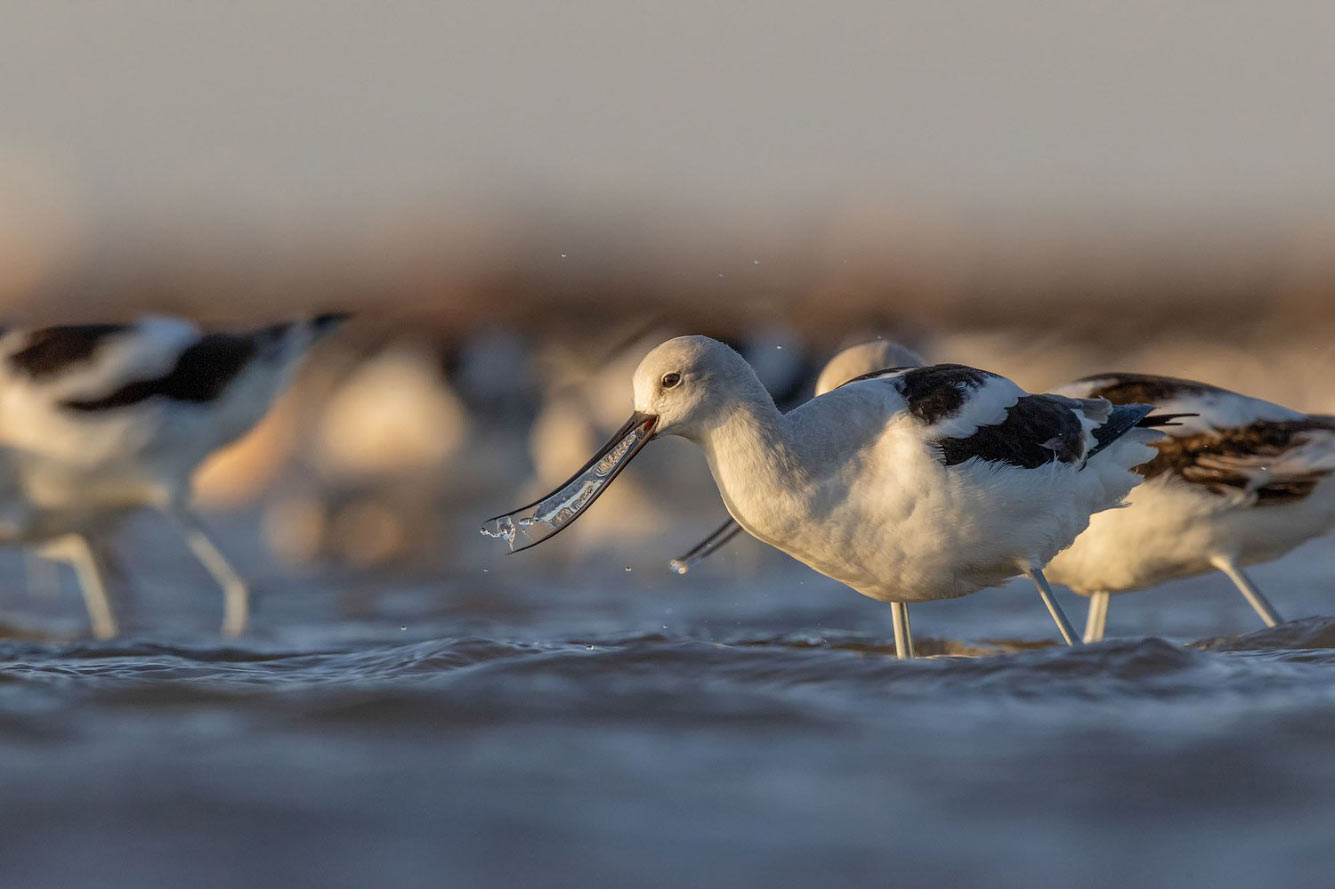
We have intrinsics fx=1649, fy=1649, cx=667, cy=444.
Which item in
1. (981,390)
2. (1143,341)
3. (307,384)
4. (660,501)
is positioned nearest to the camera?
(981,390)

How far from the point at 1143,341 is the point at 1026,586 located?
15.8 metres

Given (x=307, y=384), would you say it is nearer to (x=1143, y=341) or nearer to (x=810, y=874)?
(x=1143, y=341)

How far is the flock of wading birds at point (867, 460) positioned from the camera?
4641mm

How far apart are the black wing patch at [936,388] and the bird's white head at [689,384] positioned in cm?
50

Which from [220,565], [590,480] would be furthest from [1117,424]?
[220,565]

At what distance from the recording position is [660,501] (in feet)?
40.4

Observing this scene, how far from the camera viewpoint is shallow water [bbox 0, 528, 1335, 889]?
124 inches

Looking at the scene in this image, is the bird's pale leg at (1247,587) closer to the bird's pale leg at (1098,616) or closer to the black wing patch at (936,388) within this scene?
the bird's pale leg at (1098,616)

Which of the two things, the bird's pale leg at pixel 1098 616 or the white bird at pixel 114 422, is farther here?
the white bird at pixel 114 422

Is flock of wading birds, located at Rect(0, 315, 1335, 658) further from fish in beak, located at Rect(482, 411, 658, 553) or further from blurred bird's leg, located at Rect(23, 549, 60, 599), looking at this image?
blurred bird's leg, located at Rect(23, 549, 60, 599)

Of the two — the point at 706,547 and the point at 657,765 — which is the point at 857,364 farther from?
the point at 657,765

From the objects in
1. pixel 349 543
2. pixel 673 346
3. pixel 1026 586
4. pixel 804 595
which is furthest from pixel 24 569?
pixel 673 346

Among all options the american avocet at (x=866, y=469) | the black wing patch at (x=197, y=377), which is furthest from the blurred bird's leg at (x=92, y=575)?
the american avocet at (x=866, y=469)

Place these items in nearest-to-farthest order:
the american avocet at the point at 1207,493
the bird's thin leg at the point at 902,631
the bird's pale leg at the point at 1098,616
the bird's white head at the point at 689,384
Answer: the bird's white head at the point at 689,384 < the bird's thin leg at the point at 902,631 < the american avocet at the point at 1207,493 < the bird's pale leg at the point at 1098,616
